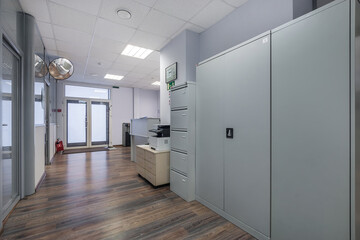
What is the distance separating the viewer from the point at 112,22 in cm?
284

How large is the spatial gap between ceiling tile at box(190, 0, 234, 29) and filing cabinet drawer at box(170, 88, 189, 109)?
4.09 feet

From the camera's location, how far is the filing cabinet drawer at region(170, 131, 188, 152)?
7.93ft

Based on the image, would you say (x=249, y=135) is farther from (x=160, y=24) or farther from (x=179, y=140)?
(x=160, y=24)

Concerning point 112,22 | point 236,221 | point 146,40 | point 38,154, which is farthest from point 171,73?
point 38,154

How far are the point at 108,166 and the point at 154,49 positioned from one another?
3.13 m

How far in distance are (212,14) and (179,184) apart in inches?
106

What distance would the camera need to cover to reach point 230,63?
1895mm

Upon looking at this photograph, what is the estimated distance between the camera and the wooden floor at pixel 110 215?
Result: 172cm

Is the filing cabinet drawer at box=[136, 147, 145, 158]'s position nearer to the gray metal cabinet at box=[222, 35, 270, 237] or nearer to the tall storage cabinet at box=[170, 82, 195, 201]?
the tall storage cabinet at box=[170, 82, 195, 201]

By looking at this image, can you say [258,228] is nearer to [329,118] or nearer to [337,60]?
[329,118]

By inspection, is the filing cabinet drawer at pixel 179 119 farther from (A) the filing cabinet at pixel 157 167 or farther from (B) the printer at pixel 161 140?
(A) the filing cabinet at pixel 157 167

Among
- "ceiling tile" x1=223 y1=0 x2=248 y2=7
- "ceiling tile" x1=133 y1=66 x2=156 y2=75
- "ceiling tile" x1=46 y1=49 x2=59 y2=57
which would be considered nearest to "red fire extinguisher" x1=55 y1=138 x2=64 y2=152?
"ceiling tile" x1=46 y1=49 x2=59 y2=57

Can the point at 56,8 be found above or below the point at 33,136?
above

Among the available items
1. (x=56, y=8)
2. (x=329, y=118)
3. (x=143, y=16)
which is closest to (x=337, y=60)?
(x=329, y=118)
